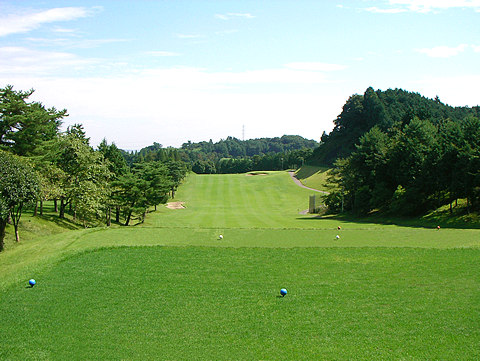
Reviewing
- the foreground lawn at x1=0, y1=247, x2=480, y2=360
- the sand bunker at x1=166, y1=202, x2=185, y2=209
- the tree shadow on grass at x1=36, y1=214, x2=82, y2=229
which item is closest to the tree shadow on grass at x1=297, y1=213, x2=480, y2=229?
the foreground lawn at x1=0, y1=247, x2=480, y2=360

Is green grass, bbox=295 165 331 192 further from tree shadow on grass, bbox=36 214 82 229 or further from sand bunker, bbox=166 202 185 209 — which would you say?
tree shadow on grass, bbox=36 214 82 229

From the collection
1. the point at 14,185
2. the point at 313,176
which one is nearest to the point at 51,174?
the point at 14,185

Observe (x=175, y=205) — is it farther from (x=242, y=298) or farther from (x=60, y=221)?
(x=242, y=298)

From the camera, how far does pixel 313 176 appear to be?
345ft

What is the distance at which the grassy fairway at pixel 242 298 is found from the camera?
1142 centimetres

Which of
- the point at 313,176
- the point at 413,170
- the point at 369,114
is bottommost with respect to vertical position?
the point at 313,176

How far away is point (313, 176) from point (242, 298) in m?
92.7

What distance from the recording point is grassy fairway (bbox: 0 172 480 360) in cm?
1142

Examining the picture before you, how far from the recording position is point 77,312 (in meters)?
13.7

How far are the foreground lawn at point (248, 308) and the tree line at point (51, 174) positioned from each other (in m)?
9.83

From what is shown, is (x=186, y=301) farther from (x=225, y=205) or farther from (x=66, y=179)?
(x=225, y=205)

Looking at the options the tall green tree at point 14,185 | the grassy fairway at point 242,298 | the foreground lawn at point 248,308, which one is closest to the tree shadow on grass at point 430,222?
the grassy fairway at point 242,298

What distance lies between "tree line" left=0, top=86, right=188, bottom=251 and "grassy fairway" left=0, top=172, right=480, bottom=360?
463 centimetres

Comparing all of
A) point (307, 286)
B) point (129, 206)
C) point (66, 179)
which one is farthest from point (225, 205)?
point (307, 286)
